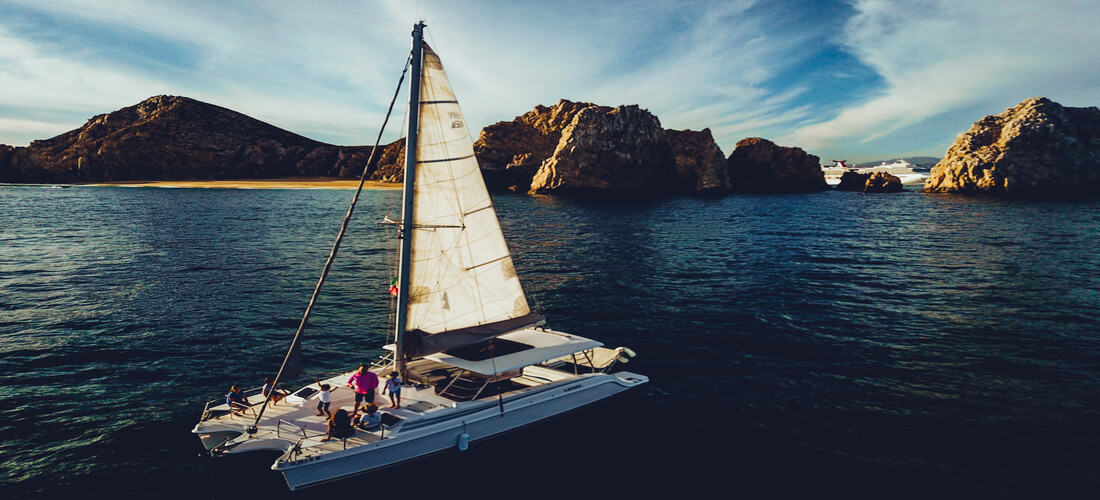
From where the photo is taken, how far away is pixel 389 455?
12.4 metres

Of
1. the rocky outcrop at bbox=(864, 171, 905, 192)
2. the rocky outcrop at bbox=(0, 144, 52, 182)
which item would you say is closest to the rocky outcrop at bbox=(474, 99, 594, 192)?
the rocky outcrop at bbox=(864, 171, 905, 192)

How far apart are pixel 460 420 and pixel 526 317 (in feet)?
14.7

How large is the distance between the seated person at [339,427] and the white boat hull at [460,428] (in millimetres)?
611

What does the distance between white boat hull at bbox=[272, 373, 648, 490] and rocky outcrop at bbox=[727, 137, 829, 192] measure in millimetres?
150817

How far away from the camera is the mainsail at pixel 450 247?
568 inches

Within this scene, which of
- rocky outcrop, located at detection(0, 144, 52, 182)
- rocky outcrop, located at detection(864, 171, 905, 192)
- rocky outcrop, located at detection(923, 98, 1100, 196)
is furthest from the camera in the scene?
rocky outcrop, located at detection(0, 144, 52, 182)

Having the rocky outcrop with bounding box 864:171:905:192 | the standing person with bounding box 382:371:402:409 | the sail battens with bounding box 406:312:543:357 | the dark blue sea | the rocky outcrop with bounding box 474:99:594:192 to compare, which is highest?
the rocky outcrop with bounding box 474:99:594:192

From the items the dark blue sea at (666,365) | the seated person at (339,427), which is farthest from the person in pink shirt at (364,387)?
the dark blue sea at (666,365)

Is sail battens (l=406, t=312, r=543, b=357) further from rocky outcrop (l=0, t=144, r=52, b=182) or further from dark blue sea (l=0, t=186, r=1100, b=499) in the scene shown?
rocky outcrop (l=0, t=144, r=52, b=182)

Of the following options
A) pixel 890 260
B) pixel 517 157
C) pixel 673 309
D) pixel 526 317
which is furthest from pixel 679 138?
pixel 526 317

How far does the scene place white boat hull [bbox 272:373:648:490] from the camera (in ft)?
38.7

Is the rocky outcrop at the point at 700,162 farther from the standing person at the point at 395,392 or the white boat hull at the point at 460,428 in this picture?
the standing person at the point at 395,392

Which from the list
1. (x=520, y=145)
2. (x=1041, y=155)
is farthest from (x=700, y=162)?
(x=1041, y=155)

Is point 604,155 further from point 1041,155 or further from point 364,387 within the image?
point 364,387
